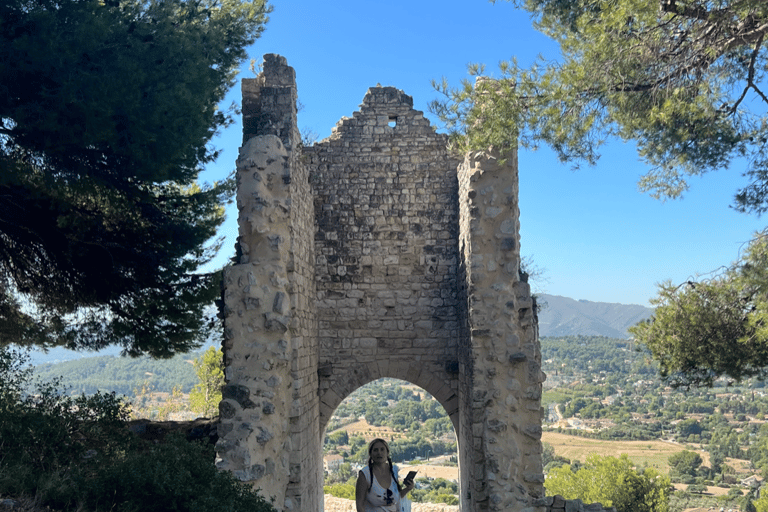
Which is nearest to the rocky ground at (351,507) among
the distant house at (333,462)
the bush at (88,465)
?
the bush at (88,465)

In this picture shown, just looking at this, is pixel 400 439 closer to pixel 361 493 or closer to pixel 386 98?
pixel 386 98

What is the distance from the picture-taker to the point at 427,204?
26.5ft

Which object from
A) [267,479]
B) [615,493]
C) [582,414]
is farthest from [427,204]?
[582,414]

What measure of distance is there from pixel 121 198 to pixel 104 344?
9.23ft

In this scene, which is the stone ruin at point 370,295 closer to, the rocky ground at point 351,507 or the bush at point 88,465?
the bush at point 88,465

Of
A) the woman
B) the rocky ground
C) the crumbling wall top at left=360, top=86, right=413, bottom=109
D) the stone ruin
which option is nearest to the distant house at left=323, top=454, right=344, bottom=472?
the rocky ground

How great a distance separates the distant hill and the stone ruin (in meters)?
89.6

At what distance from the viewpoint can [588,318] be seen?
114188mm

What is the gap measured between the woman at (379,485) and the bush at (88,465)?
5.56 feet

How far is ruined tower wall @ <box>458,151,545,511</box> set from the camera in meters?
6.02

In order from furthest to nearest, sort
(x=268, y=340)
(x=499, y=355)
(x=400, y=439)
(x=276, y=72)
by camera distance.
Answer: (x=400, y=439) → (x=276, y=72) → (x=499, y=355) → (x=268, y=340)

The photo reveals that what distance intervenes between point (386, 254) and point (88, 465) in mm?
4845

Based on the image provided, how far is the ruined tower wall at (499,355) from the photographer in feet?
19.7

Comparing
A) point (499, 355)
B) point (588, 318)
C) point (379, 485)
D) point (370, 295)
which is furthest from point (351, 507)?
point (588, 318)
